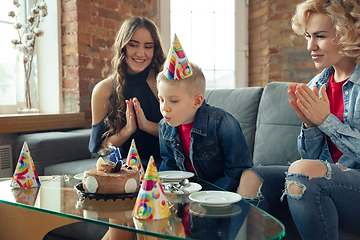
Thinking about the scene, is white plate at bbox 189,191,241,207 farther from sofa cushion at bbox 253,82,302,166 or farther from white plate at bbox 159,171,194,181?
sofa cushion at bbox 253,82,302,166

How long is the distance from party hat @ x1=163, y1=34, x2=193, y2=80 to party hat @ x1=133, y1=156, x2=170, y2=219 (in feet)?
1.70

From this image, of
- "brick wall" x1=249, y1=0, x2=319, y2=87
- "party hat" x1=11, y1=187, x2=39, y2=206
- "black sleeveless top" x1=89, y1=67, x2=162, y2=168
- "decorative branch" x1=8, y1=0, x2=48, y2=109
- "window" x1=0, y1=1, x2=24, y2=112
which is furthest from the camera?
"brick wall" x1=249, y1=0, x2=319, y2=87

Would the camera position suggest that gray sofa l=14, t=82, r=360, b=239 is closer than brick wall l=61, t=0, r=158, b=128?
Yes

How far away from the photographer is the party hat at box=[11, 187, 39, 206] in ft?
3.41

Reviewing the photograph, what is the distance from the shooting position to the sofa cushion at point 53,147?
2004 mm

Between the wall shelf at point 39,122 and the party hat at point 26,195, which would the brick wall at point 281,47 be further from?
the party hat at point 26,195

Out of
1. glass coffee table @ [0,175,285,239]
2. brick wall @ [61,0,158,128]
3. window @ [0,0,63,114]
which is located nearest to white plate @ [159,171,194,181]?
glass coffee table @ [0,175,285,239]

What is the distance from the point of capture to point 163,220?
0.82 meters

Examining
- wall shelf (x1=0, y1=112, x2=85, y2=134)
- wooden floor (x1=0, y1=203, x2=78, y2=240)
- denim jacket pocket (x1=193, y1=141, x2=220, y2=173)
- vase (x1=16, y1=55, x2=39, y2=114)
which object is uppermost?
vase (x1=16, y1=55, x2=39, y2=114)

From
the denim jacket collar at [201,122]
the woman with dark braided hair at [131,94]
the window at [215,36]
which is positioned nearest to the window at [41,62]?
the woman with dark braided hair at [131,94]

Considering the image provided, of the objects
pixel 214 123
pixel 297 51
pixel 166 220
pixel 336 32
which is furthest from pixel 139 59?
pixel 297 51

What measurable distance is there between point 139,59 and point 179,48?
56cm

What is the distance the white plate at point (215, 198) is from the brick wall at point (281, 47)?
2841 millimetres

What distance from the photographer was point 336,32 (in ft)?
4.22
